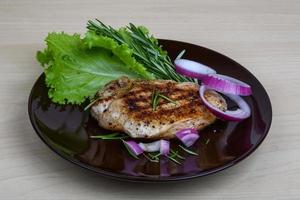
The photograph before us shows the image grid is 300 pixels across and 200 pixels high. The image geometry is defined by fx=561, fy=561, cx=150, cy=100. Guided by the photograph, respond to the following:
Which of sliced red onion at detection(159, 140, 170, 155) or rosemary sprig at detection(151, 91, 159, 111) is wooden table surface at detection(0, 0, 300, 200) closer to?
sliced red onion at detection(159, 140, 170, 155)

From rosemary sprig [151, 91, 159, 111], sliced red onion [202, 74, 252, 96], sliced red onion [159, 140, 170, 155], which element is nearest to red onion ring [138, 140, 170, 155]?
sliced red onion [159, 140, 170, 155]

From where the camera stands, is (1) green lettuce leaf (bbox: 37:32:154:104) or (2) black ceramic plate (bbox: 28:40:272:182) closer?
(2) black ceramic plate (bbox: 28:40:272:182)

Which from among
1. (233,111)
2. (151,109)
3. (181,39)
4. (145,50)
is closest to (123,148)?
(151,109)

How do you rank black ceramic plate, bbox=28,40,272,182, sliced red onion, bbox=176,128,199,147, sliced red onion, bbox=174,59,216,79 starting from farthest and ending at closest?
sliced red onion, bbox=174,59,216,79 < sliced red onion, bbox=176,128,199,147 < black ceramic plate, bbox=28,40,272,182

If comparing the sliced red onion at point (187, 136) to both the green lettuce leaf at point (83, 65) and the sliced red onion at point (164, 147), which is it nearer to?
the sliced red onion at point (164, 147)

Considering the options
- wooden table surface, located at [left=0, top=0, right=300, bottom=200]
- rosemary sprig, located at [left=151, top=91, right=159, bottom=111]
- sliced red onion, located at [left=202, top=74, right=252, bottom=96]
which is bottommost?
wooden table surface, located at [left=0, top=0, right=300, bottom=200]

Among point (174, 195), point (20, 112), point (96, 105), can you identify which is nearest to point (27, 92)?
point (20, 112)

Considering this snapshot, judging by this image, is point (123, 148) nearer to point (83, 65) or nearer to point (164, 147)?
point (164, 147)
